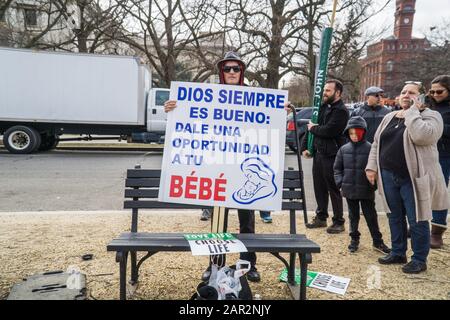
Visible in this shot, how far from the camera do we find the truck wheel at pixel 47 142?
13.0 m

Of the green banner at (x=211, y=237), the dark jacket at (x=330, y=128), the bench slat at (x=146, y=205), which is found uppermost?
the dark jacket at (x=330, y=128)

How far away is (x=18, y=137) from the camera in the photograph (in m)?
12.2

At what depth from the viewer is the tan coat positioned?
3014mm

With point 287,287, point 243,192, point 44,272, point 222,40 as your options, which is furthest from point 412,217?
point 222,40

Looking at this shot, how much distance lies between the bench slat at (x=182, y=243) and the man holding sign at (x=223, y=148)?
0.25 meters

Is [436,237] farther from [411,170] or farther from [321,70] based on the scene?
[321,70]

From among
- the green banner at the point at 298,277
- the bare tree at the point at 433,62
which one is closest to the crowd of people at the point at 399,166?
the green banner at the point at 298,277

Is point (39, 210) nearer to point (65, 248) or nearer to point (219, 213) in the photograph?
point (65, 248)

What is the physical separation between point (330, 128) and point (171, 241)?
253 centimetres

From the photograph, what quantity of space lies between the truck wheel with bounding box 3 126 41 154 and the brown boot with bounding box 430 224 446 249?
11694 mm

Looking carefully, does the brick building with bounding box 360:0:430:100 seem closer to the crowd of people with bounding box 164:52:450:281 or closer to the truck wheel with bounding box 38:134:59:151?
the truck wheel with bounding box 38:134:59:151

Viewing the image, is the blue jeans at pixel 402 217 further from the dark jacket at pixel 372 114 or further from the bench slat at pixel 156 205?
the dark jacket at pixel 372 114

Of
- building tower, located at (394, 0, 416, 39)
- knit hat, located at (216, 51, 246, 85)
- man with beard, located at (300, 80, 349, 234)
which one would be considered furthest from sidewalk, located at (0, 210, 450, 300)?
building tower, located at (394, 0, 416, 39)
